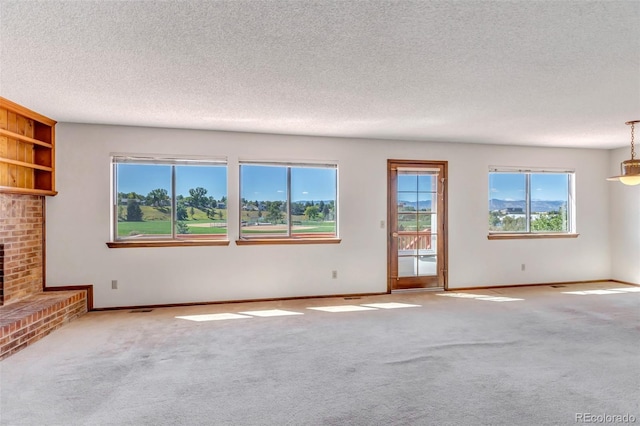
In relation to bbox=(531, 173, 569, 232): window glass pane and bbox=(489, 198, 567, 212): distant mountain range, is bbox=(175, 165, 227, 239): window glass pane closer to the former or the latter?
bbox=(489, 198, 567, 212): distant mountain range

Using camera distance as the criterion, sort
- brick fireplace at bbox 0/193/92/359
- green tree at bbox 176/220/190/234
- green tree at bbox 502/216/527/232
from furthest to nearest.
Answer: green tree at bbox 502/216/527/232 → green tree at bbox 176/220/190/234 → brick fireplace at bbox 0/193/92/359

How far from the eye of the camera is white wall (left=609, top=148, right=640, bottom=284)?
631 cm

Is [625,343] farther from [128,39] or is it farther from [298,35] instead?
[128,39]

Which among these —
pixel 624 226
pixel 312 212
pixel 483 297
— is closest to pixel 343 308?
pixel 312 212

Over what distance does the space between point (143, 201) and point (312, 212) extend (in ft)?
7.63

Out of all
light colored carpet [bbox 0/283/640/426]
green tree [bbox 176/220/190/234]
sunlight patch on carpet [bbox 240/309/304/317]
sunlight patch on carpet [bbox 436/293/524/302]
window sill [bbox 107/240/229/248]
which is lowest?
light colored carpet [bbox 0/283/640/426]

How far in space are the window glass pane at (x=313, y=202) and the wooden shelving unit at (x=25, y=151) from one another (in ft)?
10.0

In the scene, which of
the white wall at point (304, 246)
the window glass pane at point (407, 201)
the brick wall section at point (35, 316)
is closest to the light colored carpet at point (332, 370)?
the brick wall section at point (35, 316)

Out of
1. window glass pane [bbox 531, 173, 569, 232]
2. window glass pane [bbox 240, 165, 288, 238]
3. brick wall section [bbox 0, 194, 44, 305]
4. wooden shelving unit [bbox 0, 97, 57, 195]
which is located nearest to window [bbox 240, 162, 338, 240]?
window glass pane [bbox 240, 165, 288, 238]

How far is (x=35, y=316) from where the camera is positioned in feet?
12.0

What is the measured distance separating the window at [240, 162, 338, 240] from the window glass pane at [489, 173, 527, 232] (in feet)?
8.94

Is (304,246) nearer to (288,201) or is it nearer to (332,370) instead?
(288,201)

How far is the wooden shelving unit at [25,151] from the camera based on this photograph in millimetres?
3916

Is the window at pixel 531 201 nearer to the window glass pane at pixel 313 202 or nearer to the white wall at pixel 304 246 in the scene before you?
the white wall at pixel 304 246
